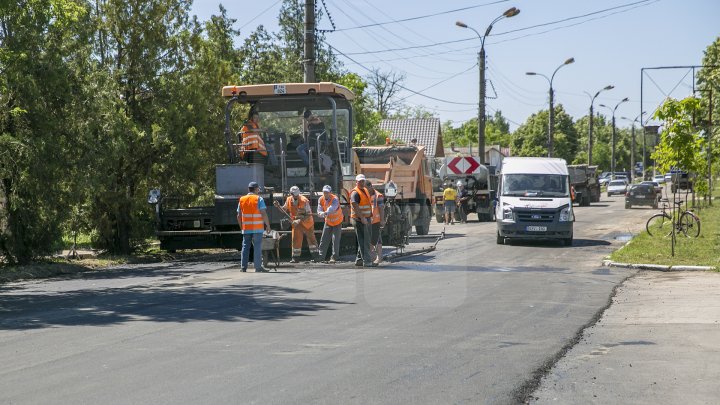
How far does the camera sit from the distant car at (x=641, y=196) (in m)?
50.3

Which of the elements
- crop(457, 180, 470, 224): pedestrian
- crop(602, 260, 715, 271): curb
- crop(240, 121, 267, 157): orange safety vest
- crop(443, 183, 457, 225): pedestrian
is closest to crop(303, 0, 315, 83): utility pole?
crop(240, 121, 267, 157): orange safety vest

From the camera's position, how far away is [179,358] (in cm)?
887

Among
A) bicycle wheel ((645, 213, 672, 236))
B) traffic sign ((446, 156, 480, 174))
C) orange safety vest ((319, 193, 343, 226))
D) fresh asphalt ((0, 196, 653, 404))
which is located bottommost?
fresh asphalt ((0, 196, 653, 404))

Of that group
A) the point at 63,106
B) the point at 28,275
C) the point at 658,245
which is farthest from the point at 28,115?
the point at 658,245

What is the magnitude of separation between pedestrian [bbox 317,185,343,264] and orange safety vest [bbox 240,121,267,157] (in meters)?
2.42

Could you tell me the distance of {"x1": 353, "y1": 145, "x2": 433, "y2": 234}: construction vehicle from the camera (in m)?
26.8

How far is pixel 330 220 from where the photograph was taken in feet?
62.8

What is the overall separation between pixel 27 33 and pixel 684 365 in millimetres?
14908

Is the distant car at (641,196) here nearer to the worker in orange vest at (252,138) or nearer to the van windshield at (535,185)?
the van windshield at (535,185)

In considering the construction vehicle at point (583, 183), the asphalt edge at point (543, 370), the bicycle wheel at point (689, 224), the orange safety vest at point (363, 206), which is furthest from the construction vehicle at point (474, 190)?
the asphalt edge at point (543, 370)

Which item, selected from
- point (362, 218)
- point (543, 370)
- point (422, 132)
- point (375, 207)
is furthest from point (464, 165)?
point (422, 132)

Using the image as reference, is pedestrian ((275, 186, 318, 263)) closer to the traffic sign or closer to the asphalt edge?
the asphalt edge

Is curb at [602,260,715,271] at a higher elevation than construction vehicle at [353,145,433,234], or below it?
below

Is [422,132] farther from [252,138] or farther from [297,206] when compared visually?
[297,206]
